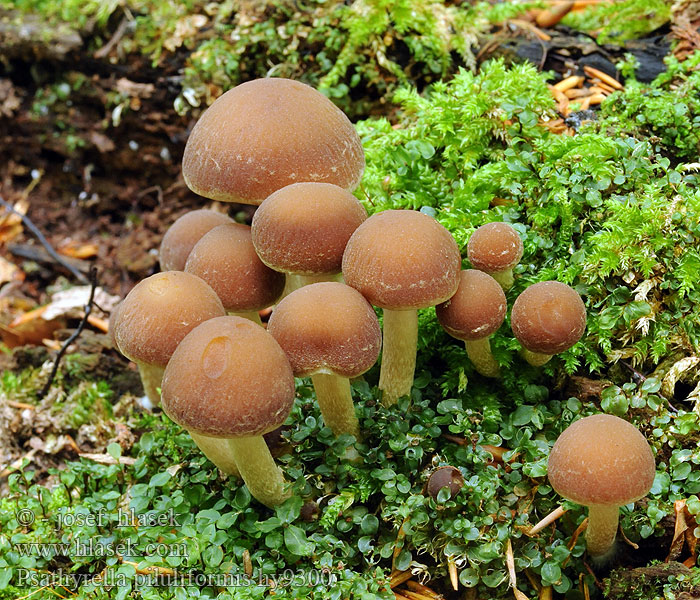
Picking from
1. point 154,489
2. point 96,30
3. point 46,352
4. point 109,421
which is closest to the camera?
point 154,489

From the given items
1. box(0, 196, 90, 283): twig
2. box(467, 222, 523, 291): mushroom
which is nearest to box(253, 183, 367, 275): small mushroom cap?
box(467, 222, 523, 291): mushroom

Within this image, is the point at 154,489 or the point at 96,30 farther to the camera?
the point at 96,30

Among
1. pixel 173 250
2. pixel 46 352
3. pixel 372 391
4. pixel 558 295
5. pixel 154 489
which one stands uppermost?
pixel 558 295

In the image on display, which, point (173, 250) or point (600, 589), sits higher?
point (173, 250)

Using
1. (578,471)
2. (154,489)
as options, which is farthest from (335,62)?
(578,471)

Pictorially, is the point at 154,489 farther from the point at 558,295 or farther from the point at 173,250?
the point at 558,295

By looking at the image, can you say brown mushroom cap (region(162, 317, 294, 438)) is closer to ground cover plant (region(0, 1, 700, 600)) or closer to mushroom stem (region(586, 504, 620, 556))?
ground cover plant (region(0, 1, 700, 600))

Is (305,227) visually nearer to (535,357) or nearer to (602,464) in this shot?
(535,357)
